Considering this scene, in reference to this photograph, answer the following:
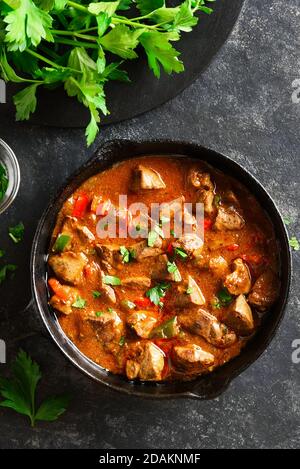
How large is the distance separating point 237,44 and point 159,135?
0.76 meters

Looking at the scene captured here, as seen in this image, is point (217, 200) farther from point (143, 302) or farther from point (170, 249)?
point (143, 302)

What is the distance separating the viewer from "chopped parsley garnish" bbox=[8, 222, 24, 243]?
14.6 ft

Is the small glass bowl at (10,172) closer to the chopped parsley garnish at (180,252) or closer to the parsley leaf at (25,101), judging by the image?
the parsley leaf at (25,101)

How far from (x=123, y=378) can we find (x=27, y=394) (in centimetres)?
61

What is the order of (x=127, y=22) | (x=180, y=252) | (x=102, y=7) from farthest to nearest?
(x=180, y=252), (x=127, y=22), (x=102, y=7)

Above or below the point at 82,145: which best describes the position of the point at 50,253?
below

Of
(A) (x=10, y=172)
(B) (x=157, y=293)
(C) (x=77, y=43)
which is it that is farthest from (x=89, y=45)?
(B) (x=157, y=293)

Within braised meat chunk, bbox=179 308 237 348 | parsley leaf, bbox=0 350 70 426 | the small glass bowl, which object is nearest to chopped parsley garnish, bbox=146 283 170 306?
braised meat chunk, bbox=179 308 237 348

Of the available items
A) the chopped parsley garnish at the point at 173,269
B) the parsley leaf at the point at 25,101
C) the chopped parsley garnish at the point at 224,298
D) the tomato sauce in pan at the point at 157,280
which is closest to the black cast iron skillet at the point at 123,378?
the tomato sauce in pan at the point at 157,280

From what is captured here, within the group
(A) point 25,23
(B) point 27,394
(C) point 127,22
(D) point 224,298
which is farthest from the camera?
(B) point 27,394

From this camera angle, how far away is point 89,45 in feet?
13.5

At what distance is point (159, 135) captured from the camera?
452 cm

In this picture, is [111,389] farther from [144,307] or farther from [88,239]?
[88,239]
